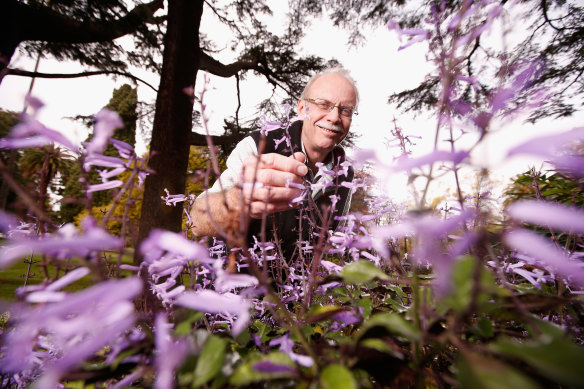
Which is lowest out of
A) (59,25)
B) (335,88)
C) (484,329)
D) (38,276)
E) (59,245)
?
(38,276)

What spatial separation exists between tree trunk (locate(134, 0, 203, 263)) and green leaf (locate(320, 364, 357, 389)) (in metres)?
3.83

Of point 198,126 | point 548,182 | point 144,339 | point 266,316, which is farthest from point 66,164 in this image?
point 198,126

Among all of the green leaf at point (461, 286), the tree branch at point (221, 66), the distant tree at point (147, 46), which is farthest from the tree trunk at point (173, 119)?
the green leaf at point (461, 286)

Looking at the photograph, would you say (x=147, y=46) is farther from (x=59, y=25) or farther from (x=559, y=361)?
(x=559, y=361)

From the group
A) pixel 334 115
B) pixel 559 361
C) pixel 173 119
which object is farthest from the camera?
pixel 173 119

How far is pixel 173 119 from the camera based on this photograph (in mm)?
4363

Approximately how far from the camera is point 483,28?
432 mm

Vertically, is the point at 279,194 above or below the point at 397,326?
above

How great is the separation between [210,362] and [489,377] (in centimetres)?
28

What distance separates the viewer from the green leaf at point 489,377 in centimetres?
22

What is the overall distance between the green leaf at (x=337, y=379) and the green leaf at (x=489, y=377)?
0.10 metres

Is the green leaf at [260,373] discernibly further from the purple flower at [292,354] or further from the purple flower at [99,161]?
the purple flower at [99,161]

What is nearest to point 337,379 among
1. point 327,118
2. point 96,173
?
point 96,173

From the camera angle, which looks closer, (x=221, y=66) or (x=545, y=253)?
(x=545, y=253)
